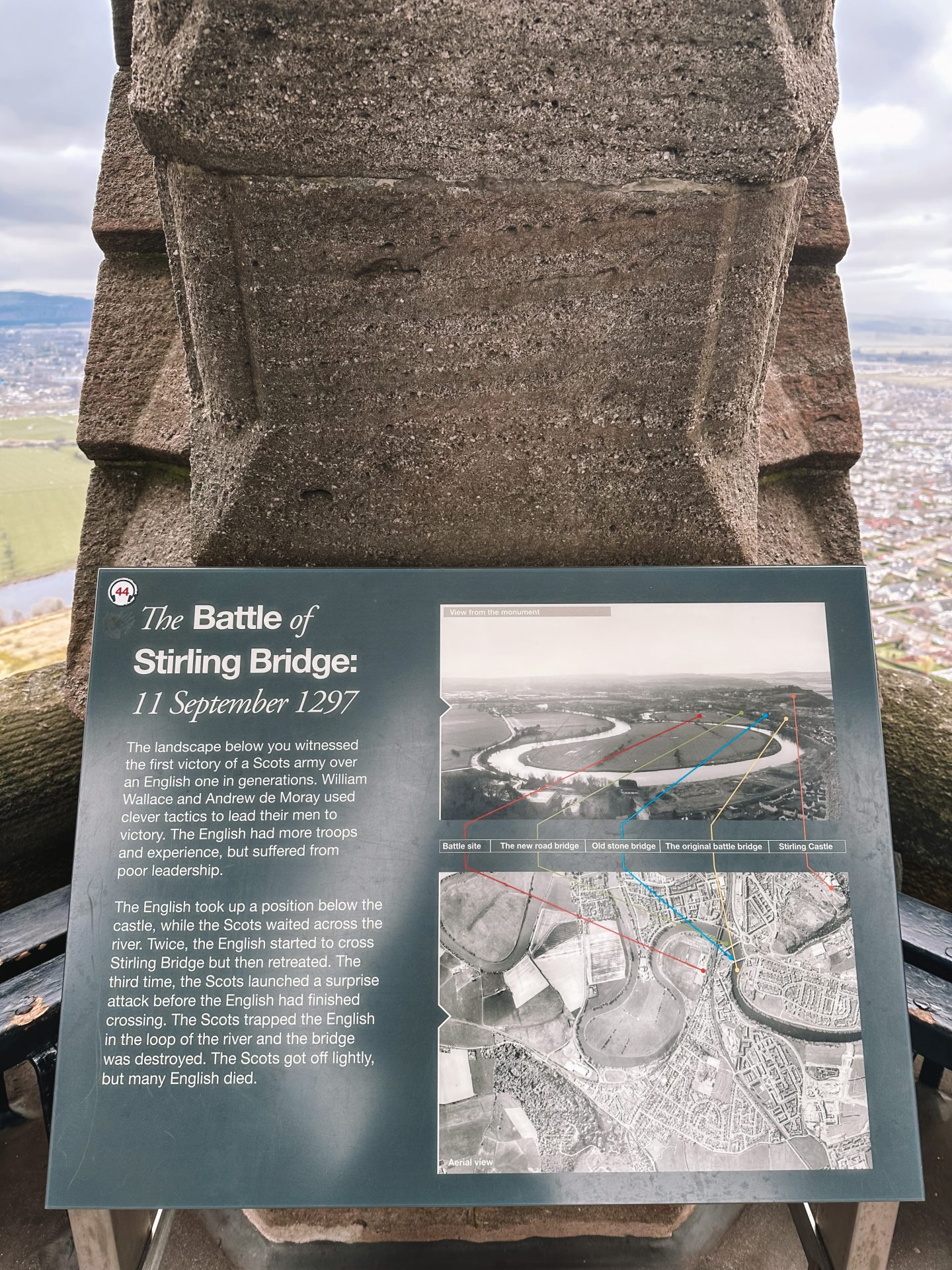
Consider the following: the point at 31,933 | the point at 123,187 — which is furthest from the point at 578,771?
the point at 123,187

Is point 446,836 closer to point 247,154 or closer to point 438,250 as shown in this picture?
point 438,250

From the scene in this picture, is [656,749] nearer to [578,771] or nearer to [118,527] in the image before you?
[578,771]

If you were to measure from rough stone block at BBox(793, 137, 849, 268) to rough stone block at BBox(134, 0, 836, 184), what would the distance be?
0.68 m

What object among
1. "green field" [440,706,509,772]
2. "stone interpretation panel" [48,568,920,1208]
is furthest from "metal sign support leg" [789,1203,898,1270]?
"green field" [440,706,509,772]

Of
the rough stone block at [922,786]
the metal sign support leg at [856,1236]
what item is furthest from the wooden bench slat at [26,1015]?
the rough stone block at [922,786]

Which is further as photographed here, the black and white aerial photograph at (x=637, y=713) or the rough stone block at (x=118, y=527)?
the rough stone block at (x=118, y=527)

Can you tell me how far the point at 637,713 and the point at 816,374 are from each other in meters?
1.09

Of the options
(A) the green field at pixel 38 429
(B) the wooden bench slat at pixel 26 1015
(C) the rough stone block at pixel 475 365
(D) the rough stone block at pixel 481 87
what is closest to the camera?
(D) the rough stone block at pixel 481 87

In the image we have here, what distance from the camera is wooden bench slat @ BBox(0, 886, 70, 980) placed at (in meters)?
1.47

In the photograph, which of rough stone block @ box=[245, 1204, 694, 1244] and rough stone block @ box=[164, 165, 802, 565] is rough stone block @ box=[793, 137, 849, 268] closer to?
rough stone block @ box=[164, 165, 802, 565]

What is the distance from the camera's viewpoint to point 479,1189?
1.14 m

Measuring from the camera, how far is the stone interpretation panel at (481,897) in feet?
3.76

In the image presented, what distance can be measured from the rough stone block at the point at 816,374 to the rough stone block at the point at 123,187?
Answer: 144 cm

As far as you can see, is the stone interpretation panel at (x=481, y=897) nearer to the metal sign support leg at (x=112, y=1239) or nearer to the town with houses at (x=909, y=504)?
the metal sign support leg at (x=112, y=1239)
